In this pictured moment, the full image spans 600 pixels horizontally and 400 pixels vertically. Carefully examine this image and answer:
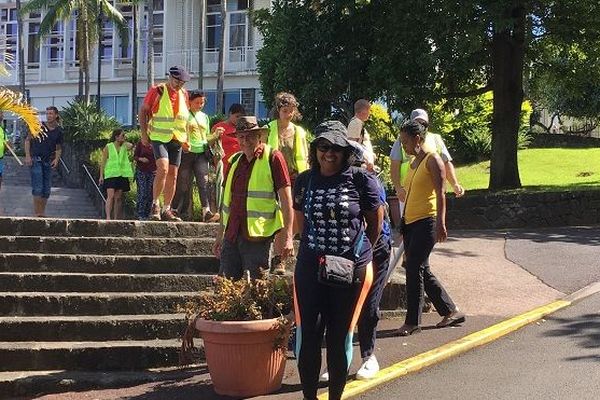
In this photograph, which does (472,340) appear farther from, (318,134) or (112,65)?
(112,65)

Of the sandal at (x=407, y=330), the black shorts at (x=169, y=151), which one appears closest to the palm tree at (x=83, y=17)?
the black shorts at (x=169, y=151)

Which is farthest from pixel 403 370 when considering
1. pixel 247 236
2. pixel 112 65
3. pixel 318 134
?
pixel 112 65

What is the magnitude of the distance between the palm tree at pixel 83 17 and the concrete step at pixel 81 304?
92.1 ft

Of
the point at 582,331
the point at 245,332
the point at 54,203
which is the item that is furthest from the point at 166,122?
the point at 54,203

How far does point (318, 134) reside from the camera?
4.91 meters

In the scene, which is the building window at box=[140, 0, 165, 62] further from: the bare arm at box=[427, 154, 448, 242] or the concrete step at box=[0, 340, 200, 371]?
the concrete step at box=[0, 340, 200, 371]

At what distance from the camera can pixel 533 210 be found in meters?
15.3

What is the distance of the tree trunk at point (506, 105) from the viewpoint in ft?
58.6

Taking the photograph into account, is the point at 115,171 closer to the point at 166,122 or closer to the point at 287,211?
the point at 166,122

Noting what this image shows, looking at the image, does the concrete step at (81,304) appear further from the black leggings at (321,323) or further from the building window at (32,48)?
the building window at (32,48)

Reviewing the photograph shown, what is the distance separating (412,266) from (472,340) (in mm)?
816

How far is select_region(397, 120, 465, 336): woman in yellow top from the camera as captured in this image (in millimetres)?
6660

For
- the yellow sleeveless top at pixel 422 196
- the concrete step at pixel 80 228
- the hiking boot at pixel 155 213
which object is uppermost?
the yellow sleeveless top at pixel 422 196

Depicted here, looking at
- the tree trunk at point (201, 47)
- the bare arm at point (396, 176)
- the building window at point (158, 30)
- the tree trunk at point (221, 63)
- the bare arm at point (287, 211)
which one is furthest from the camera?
the building window at point (158, 30)
